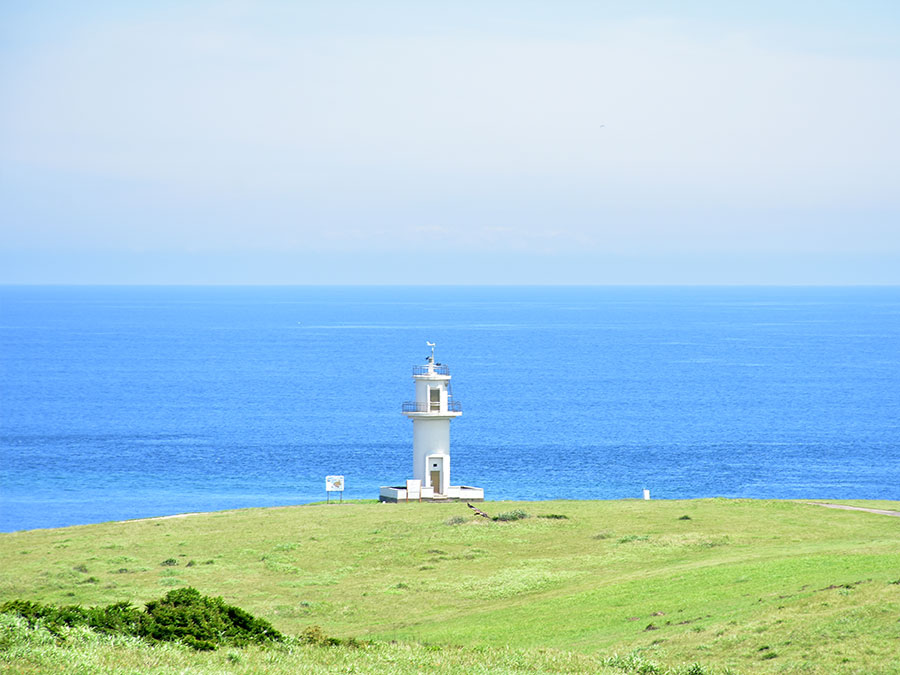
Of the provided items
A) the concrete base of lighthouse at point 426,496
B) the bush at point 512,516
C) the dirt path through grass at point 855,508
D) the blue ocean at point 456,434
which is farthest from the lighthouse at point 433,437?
the blue ocean at point 456,434

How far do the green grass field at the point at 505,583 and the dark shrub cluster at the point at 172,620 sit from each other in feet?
3.27

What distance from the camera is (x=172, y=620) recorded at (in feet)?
69.2

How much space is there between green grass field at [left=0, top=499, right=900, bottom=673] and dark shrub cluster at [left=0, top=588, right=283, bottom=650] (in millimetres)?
998

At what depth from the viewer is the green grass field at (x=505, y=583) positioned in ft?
65.4

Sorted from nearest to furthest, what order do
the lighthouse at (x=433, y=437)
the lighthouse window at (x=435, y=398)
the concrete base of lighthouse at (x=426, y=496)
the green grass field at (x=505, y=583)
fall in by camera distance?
the green grass field at (x=505, y=583) < the concrete base of lighthouse at (x=426, y=496) < the lighthouse at (x=433, y=437) < the lighthouse window at (x=435, y=398)

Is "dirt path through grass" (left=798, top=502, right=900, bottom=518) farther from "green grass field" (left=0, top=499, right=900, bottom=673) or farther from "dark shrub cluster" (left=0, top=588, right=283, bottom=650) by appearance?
"dark shrub cluster" (left=0, top=588, right=283, bottom=650)

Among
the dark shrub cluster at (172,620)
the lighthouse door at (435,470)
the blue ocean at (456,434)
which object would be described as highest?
the dark shrub cluster at (172,620)

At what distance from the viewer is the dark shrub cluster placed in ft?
65.6

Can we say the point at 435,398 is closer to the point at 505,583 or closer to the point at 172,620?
the point at 505,583

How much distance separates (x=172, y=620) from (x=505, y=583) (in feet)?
43.7

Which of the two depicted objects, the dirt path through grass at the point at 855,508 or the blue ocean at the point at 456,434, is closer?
the dirt path through grass at the point at 855,508

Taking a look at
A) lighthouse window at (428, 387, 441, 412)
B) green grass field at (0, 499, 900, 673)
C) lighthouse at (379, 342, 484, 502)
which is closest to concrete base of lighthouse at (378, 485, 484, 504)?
lighthouse at (379, 342, 484, 502)

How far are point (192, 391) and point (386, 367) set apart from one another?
125 ft

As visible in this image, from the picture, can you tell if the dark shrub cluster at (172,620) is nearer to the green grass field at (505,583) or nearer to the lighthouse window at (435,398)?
the green grass field at (505,583)
